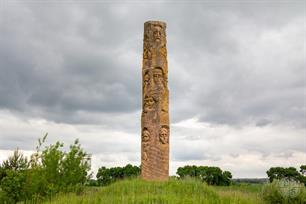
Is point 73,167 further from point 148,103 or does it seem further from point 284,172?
point 284,172

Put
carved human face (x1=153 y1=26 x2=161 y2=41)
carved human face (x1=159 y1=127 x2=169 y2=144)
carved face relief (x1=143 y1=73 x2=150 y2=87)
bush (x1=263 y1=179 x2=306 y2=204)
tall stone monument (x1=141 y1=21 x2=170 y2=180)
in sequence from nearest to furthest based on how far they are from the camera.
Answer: bush (x1=263 y1=179 x2=306 y2=204), tall stone monument (x1=141 y1=21 x2=170 y2=180), carved human face (x1=159 y1=127 x2=169 y2=144), carved face relief (x1=143 y1=73 x2=150 y2=87), carved human face (x1=153 y1=26 x2=161 y2=41)

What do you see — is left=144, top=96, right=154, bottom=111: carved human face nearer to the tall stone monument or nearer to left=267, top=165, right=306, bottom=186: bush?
the tall stone monument

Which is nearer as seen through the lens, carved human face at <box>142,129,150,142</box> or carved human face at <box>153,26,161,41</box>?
carved human face at <box>142,129,150,142</box>

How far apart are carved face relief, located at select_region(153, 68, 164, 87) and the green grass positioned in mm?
4473

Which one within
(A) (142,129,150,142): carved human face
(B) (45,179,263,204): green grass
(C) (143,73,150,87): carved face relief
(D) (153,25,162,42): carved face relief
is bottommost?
(B) (45,179,263,204): green grass

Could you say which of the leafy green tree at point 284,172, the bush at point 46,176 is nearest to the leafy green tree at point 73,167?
the bush at point 46,176

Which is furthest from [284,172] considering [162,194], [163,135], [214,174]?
[162,194]

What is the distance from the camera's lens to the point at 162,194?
17531 millimetres

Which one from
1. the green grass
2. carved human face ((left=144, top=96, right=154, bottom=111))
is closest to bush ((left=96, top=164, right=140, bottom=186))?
the green grass

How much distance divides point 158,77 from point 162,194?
6013 millimetres

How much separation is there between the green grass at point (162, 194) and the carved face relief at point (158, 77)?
4.47 metres

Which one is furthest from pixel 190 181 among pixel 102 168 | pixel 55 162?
pixel 102 168

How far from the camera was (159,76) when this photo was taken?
70.3 feet

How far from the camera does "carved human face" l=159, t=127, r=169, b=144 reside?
20.9 m
